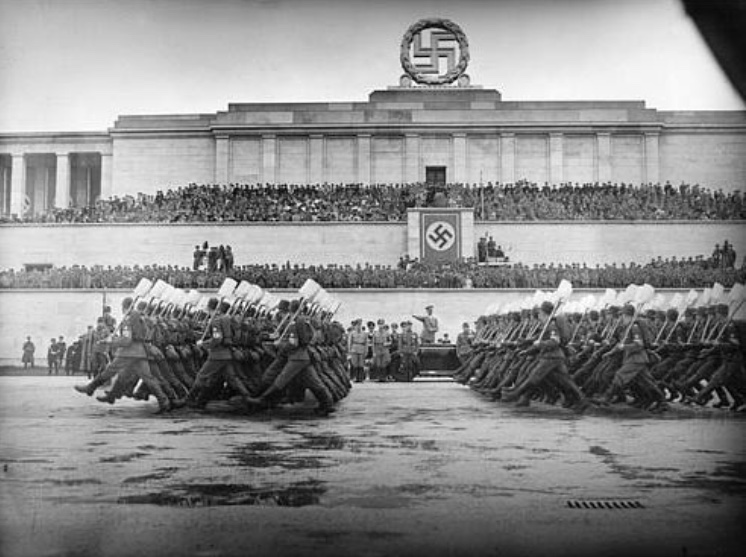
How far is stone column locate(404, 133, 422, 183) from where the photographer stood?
1768 inches

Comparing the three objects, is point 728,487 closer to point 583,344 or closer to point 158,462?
point 158,462

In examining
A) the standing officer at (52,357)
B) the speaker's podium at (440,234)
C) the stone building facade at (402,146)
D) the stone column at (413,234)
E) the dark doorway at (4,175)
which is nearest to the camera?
the dark doorway at (4,175)

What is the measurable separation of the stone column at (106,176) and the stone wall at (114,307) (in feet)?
55.1

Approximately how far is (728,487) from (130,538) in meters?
5.03

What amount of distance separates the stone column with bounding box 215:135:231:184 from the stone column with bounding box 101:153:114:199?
15.6 ft

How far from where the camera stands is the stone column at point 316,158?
146 feet

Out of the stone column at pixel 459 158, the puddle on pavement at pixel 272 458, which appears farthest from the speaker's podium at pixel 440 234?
the puddle on pavement at pixel 272 458

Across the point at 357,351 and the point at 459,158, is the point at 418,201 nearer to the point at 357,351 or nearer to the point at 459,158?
the point at 459,158

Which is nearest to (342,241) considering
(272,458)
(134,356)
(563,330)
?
(563,330)

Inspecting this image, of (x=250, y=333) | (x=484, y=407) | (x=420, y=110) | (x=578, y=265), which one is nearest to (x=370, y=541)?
(x=250, y=333)

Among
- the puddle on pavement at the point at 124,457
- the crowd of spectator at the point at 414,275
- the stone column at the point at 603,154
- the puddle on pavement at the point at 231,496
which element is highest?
the stone column at the point at 603,154

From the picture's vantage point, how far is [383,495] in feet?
26.8

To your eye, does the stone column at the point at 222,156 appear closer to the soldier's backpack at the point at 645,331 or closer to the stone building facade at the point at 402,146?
the stone building facade at the point at 402,146

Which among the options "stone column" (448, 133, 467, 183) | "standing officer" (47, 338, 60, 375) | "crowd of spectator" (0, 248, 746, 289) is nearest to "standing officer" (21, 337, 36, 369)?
"standing officer" (47, 338, 60, 375)
